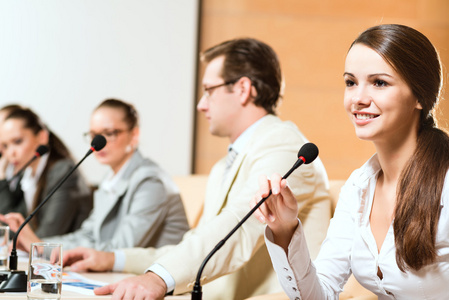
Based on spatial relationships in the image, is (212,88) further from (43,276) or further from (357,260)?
(43,276)

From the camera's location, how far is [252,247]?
→ 6.12ft

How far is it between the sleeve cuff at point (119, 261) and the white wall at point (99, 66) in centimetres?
167

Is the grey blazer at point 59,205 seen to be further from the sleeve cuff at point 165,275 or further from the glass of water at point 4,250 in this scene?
the sleeve cuff at point 165,275

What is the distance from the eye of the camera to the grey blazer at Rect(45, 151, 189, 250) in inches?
106

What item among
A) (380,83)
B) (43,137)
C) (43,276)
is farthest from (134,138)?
(380,83)

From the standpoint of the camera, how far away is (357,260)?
5.23ft

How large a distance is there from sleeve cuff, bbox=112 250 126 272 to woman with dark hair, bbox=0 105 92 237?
1.24 meters

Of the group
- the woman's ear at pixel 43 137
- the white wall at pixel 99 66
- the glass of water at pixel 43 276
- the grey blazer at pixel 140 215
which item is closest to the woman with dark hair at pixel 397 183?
the glass of water at pixel 43 276

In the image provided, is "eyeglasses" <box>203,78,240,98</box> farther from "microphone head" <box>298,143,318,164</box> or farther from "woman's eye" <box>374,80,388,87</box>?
"microphone head" <box>298,143,318,164</box>

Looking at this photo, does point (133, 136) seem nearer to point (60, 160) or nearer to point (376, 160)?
point (60, 160)

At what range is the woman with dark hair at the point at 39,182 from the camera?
11.4 ft

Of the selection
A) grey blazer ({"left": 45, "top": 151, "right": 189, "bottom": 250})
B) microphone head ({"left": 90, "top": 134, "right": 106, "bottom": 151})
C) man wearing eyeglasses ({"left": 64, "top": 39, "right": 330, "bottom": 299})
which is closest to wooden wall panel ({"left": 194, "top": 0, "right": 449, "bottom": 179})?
grey blazer ({"left": 45, "top": 151, "right": 189, "bottom": 250})

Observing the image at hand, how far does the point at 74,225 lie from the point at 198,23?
4.72 feet

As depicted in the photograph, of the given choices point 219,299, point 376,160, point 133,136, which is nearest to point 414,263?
point 376,160
